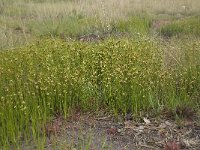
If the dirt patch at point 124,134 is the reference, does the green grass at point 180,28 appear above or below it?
above

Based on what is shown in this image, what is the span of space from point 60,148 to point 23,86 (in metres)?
0.98

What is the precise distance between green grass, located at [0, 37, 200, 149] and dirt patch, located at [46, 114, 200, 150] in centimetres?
18

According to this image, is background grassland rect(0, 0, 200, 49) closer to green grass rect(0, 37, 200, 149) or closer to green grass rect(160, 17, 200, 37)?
green grass rect(160, 17, 200, 37)

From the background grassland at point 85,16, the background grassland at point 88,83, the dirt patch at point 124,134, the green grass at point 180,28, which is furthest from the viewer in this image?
the background grassland at point 85,16

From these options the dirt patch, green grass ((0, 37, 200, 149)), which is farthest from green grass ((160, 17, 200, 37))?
the dirt patch

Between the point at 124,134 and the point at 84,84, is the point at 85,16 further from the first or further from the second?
the point at 124,134

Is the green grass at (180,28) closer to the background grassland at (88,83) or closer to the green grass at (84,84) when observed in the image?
the background grassland at (88,83)

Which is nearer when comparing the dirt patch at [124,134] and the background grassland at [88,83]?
the dirt patch at [124,134]

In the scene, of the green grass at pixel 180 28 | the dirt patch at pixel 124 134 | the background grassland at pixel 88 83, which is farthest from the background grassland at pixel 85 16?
the dirt patch at pixel 124 134

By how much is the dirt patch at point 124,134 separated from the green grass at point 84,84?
18cm

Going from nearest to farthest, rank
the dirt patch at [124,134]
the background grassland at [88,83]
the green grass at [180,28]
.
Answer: the dirt patch at [124,134] < the background grassland at [88,83] < the green grass at [180,28]

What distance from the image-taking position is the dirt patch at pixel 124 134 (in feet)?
11.0

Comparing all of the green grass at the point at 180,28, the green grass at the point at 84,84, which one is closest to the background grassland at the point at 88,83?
the green grass at the point at 84,84

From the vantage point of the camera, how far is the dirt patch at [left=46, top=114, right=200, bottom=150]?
336cm
